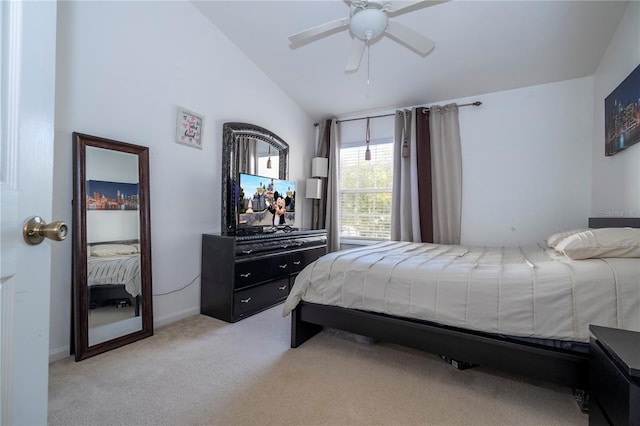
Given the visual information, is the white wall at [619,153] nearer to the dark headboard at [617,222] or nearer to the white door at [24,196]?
the dark headboard at [617,222]

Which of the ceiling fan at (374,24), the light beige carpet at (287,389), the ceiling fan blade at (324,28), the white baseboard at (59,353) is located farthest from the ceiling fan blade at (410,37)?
the white baseboard at (59,353)

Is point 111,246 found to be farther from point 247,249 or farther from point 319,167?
point 319,167

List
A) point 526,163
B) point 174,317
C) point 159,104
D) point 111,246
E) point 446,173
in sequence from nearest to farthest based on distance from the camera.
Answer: point 111,246 → point 159,104 → point 174,317 → point 526,163 → point 446,173

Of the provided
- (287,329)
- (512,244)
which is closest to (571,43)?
(512,244)

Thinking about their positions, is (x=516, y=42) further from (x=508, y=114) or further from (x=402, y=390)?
(x=402, y=390)

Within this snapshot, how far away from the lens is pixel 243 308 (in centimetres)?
281

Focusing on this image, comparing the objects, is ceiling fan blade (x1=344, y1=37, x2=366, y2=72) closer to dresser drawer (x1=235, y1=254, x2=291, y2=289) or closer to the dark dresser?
the dark dresser

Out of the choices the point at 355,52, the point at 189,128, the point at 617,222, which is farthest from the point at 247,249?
the point at 617,222

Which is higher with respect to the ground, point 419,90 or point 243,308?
point 419,90

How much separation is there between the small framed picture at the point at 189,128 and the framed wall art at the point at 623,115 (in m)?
3.51

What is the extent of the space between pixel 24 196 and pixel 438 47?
3.39 meters

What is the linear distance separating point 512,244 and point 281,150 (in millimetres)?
3089

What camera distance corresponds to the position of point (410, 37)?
7.04ft

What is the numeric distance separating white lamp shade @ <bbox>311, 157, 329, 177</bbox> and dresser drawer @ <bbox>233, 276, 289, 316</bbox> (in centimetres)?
179
